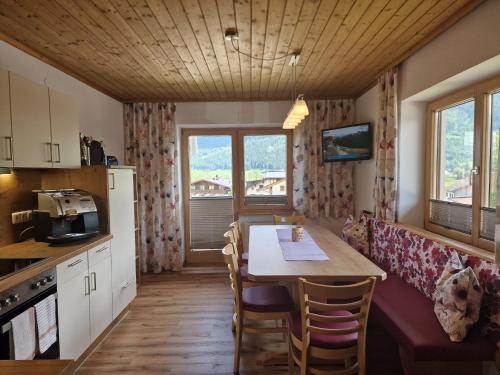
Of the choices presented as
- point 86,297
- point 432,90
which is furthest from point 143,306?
point 432,90

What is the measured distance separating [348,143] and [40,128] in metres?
3.31

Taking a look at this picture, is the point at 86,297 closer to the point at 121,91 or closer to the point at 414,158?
the point at 121,91

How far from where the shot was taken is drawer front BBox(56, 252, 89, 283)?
2045 mm

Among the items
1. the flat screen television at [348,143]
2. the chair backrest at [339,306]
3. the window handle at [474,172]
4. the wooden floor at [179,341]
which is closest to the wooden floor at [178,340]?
the wooden floor at [179,341]

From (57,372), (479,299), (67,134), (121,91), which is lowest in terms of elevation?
(479,299)

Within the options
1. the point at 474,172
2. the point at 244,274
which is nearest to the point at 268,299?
the point at 244,274

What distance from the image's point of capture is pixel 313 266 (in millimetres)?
2096

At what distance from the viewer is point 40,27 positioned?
2178 mm

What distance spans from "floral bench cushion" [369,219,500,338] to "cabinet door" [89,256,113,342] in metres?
2.61

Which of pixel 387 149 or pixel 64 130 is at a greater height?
Result: pixel 64 130

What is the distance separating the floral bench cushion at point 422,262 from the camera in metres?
1.70

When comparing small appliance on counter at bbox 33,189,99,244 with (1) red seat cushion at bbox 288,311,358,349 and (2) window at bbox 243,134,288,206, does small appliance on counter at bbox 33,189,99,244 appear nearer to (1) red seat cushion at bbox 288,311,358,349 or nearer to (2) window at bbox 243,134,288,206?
(1) red seat cushion at bbox 288,311,358,349

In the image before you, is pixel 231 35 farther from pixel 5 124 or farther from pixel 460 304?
pixel 460 304

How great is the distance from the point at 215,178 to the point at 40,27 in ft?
9.35
